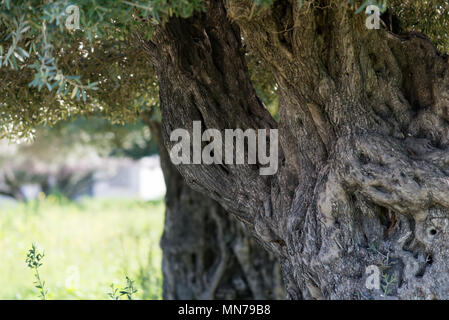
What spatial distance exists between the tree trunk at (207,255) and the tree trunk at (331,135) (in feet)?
10.9

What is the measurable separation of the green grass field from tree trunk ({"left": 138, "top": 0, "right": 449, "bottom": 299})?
2.50 m

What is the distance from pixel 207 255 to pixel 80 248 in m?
6.56

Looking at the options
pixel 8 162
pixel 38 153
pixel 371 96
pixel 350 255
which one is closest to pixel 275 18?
pixel 371 96

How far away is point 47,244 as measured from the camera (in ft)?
42.2

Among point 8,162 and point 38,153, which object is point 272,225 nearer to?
point 38,153

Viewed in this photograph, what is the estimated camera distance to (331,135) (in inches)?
135

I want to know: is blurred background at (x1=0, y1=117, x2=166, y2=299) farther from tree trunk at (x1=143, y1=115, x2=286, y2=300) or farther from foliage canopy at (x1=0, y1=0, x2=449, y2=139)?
tree trunk at (x1=143, y1=115, x2=286, y2=300)

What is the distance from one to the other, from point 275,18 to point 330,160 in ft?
3.17

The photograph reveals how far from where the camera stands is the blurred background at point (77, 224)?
8555 millimetres

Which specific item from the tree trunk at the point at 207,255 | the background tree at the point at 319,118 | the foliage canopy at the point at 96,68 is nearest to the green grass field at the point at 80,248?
the tree trunk at the point at 207,255

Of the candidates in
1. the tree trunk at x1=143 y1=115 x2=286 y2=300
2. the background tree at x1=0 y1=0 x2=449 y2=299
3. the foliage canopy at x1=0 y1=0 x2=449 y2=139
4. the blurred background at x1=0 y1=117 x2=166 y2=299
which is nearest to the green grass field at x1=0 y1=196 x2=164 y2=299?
the blurred background at x1=0 y1=117 x2=166 y2=299

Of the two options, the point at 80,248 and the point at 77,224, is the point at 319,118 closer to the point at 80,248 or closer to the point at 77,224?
the point at 80,248

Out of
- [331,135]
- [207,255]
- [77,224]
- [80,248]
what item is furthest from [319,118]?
[77,224]

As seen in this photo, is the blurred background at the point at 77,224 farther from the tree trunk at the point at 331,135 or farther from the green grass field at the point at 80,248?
the tree trunk at the point at 331,135
